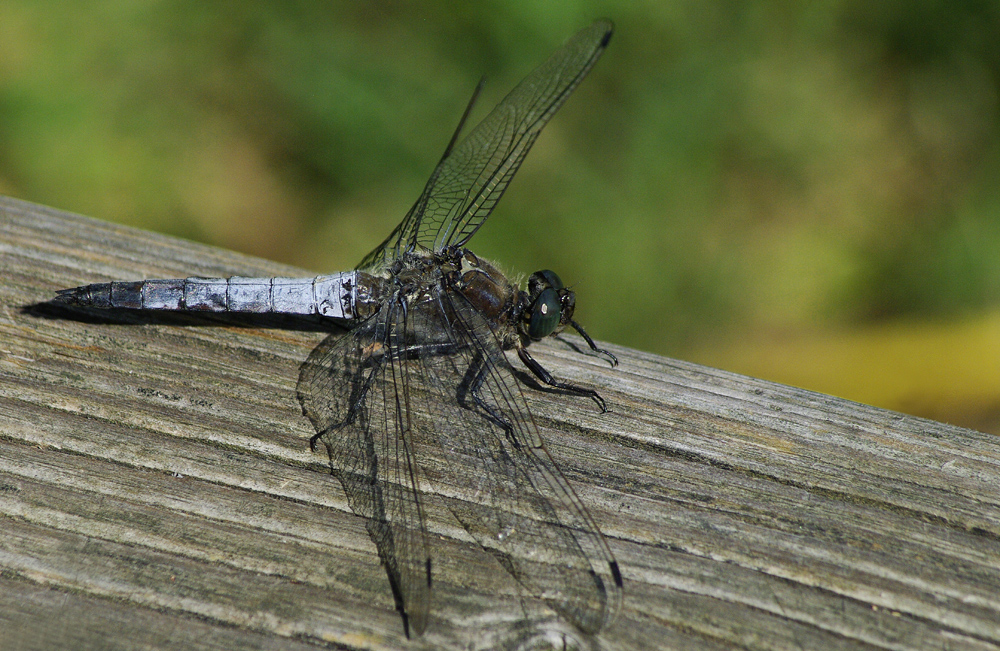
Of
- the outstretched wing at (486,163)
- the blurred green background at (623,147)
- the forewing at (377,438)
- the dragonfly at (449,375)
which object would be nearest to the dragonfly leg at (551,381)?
the dragonfly at (449,375)

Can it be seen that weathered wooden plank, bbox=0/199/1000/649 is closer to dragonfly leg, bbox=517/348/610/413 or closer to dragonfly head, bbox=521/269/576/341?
dragonfly leg, bbox=517/348/610/413

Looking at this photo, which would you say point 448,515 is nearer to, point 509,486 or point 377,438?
point 509,486

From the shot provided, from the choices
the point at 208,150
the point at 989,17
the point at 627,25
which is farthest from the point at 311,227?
the point at 989,17

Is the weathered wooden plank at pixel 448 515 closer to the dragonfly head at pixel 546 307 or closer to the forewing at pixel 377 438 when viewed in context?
the forewing at pixel 377 438

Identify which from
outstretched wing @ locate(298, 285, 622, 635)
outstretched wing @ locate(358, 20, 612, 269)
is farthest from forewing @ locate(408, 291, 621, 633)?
outstretched wing @ locate(358, 20, 612, 269)

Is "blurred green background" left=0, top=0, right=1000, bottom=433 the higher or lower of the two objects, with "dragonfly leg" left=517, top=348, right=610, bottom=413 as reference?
higher

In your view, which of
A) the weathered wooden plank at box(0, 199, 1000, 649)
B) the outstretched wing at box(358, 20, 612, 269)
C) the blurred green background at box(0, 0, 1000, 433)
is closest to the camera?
the weathered wooden plank at box(0, 199, 1000, 649)
